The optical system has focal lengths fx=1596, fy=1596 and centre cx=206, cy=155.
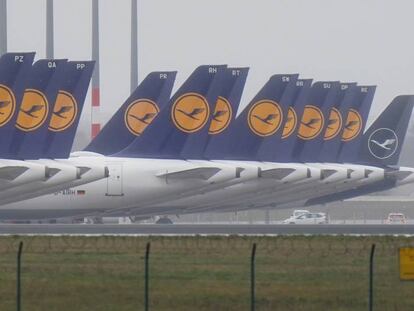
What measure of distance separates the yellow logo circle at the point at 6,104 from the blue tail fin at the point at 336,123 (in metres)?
33.2

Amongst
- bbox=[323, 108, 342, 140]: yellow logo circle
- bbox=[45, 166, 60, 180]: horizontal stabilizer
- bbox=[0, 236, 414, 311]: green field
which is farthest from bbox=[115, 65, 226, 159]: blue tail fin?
bbox=[0, 236, 414, 311]: green field

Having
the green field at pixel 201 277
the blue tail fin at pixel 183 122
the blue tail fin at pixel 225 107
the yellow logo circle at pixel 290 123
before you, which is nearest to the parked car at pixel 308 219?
the yellow logo circle at pixel 290 123

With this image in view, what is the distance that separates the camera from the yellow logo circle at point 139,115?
79125mm

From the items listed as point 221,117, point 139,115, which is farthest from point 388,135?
point 139,115

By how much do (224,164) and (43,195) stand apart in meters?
11.7

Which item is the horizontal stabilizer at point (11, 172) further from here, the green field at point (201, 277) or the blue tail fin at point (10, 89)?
the green field at point (201, 277)

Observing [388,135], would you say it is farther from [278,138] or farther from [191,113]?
[191,113]

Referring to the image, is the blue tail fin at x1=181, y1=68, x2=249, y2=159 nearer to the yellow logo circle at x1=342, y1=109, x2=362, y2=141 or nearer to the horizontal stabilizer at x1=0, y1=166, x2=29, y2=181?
the horizontal stabilizer at x1=0, y1=166, x2=29, y2=181

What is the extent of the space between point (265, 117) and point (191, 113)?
7.33m

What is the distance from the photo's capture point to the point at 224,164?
7838cm

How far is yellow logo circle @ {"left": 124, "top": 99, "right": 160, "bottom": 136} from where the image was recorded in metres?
79.1

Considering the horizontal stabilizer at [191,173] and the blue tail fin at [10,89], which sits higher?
the blue tail fin at [10,89]

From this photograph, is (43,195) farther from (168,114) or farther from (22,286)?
(22,286)

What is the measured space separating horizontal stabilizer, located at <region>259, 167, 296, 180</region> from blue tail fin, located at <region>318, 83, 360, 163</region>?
521 inches
